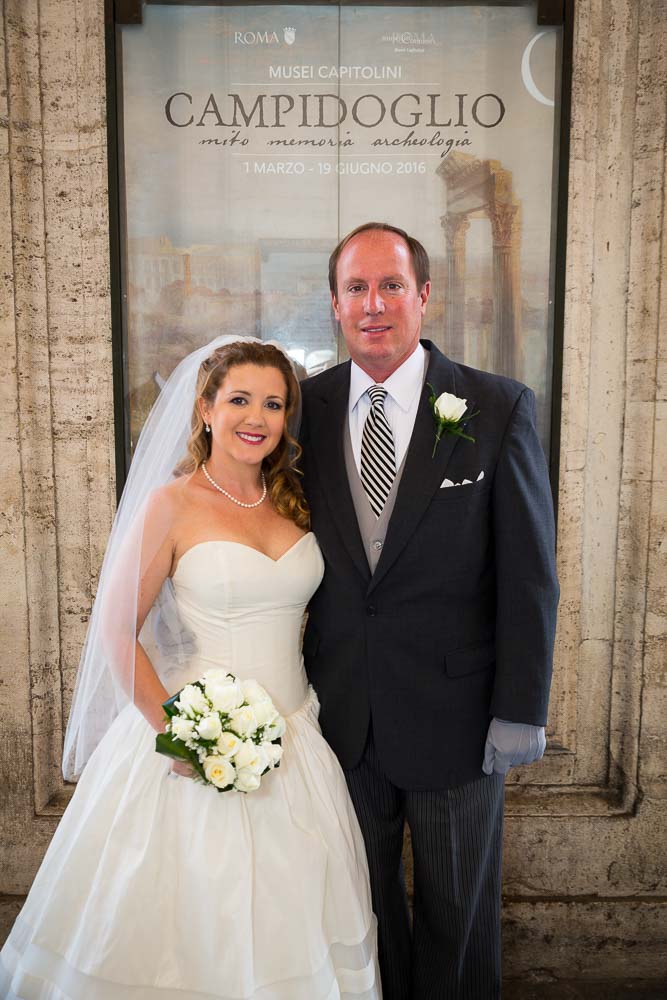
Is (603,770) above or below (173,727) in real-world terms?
below

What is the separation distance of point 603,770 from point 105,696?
194 cm

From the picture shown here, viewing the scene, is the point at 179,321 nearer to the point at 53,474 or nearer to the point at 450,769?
the point at 53,474

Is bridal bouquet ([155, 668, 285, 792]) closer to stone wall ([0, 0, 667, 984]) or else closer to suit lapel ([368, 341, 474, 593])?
suit lapel ([368, 341, 474, 593])

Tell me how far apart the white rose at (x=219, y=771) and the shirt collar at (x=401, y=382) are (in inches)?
40.3

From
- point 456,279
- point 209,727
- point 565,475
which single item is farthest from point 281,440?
point 565,475

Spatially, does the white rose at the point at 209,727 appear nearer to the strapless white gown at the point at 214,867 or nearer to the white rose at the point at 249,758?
the white rose at the point at 249,758

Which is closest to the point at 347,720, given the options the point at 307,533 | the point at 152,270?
the point at 307,533

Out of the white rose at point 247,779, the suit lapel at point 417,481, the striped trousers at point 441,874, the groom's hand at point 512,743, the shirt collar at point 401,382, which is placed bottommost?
the striped trousers at point 441,874

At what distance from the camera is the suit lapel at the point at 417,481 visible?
77.9 inches

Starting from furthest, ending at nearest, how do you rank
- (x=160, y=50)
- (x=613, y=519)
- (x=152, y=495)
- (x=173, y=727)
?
(x=613, y=519) < (x=160, y=50) < (x=152, y=495) < (x=173, y=727)

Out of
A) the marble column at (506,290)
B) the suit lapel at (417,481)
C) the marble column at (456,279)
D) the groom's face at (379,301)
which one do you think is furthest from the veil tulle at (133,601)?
the marble column at (506,290)

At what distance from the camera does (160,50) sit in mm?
2645

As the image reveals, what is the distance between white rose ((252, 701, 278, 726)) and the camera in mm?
1736

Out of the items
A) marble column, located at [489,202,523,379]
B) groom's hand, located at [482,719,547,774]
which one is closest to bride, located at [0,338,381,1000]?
groom's hand, located at [482,719,547,774]
